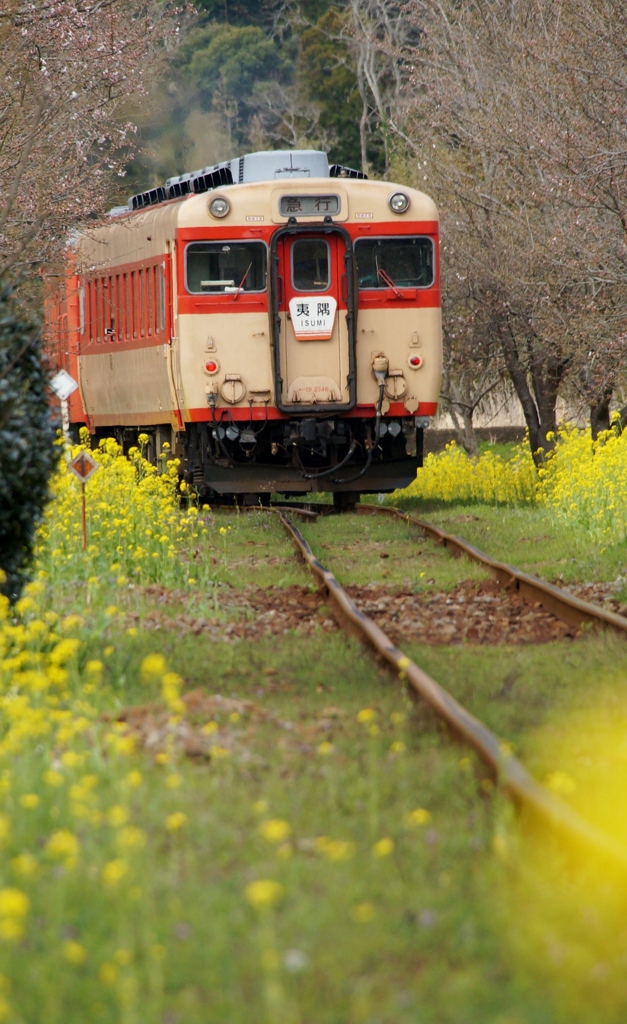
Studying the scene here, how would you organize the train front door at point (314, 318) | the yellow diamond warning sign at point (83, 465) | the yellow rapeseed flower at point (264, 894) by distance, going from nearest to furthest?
the yellow rapeseed flower at point (264, 894) < the yellow diamond warning sign at point (83, 465) < the train front door at point (314, 318)

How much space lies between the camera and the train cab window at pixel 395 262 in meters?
17.2

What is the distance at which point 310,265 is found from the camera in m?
17.1

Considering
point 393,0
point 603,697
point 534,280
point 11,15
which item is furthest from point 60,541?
point 393,0

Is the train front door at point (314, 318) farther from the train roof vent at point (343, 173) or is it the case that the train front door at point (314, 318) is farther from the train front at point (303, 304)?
the train roof vent at point (343, 173)

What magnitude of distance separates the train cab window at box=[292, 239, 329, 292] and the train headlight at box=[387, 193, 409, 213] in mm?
862

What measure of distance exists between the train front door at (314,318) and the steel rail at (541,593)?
3.31 metres

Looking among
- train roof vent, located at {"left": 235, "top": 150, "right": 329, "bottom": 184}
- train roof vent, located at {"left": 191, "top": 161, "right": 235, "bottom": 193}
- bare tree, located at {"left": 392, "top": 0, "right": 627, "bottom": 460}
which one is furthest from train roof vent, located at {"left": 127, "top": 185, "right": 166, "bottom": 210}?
bare tree, located at {"left": 392, "top": 0, "right": 627, "bottom": 460}

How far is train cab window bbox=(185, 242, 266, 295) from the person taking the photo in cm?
1692

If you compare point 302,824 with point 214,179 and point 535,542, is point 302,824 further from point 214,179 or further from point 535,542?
point 214,179

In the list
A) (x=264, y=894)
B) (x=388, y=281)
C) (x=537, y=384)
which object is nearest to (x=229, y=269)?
(x=388, y=281)

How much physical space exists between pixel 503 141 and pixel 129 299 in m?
5.27

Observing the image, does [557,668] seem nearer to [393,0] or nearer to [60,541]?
[60,541]

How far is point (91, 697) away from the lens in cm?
681

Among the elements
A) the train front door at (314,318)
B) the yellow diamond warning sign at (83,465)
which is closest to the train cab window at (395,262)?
the train front door at (314,318)
